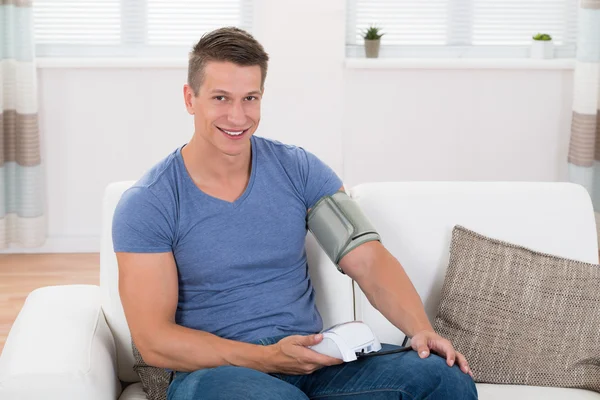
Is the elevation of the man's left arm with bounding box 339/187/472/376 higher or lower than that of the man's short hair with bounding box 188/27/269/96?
lower

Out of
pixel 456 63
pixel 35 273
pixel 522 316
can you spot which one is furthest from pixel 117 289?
pixel 456 63

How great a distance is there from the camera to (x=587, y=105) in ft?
13.4

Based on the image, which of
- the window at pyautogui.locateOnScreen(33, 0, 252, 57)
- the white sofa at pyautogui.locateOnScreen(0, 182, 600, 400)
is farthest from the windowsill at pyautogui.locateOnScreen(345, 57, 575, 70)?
the white sofa at pyautogui.locateOnScreen(0, 182, 600, 400)

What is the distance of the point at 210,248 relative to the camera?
178 cm

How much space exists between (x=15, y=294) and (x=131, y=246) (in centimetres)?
207

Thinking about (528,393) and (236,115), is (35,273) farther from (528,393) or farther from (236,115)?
(528,393)

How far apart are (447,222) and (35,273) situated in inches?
94.1

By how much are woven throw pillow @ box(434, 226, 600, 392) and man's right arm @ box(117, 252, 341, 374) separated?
39 cm

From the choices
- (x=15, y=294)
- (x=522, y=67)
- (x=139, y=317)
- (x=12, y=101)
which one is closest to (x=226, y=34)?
(x=139, y=317)

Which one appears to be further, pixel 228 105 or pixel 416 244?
pixel 416 244

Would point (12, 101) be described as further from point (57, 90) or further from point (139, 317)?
point (139, 317)

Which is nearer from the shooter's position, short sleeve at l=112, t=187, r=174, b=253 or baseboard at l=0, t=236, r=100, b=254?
short sleeve at l=112, t=187, r=174, b=253

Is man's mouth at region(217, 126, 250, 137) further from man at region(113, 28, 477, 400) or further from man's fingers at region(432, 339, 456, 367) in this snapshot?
man's fingers at region(432, 339, 456, 367)

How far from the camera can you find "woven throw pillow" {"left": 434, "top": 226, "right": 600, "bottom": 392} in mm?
1867
